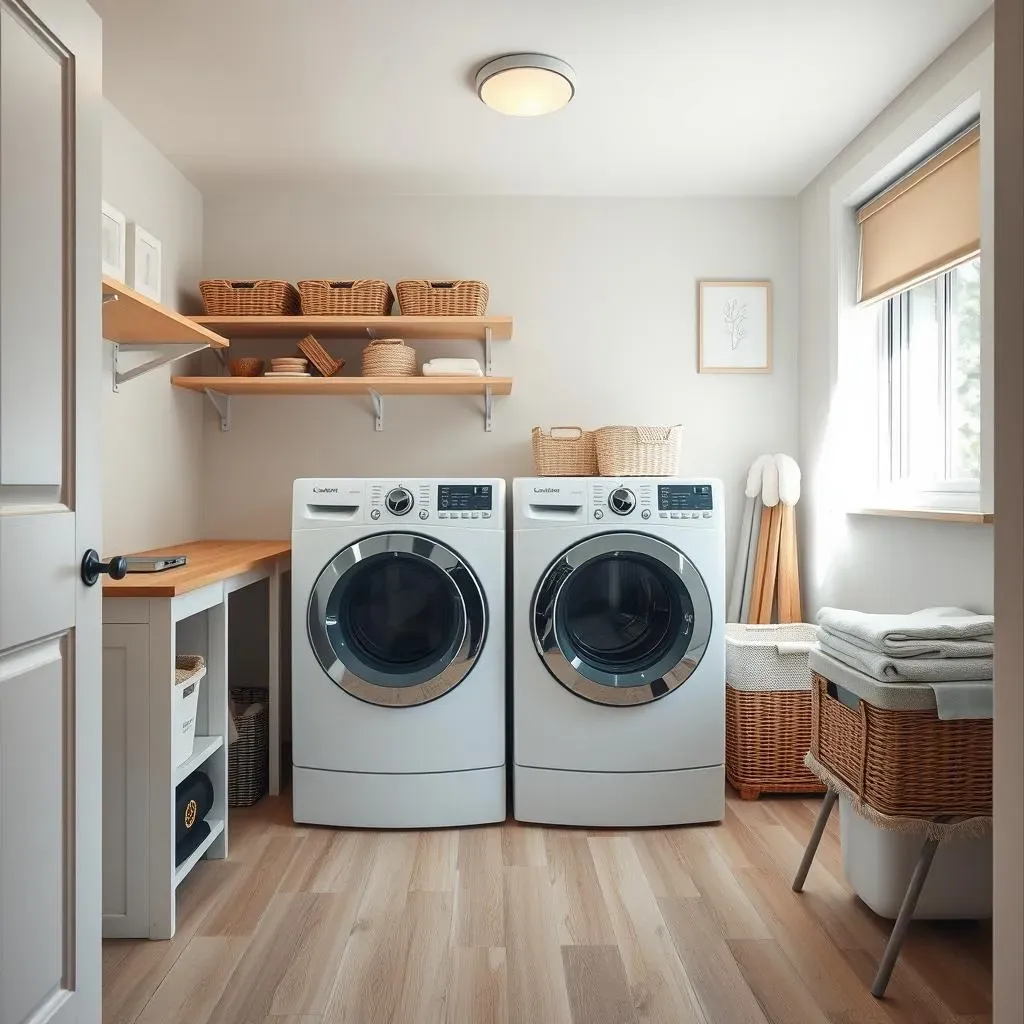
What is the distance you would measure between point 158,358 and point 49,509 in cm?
145

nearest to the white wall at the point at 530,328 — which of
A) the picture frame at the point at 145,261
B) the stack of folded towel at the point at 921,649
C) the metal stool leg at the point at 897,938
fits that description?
the picture frame at the point at 145,261

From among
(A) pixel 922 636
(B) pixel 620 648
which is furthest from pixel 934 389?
(B) pixel 620 648

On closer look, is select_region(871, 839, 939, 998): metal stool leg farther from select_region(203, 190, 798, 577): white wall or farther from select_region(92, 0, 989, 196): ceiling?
select_region(92, 0, 989, 196): ceiling

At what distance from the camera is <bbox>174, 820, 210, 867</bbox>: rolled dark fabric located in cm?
201

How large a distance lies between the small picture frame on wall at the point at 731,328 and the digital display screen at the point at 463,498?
1.24 m

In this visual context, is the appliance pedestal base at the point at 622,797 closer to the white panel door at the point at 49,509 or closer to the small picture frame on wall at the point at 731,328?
the white panel door at the point at 49,509

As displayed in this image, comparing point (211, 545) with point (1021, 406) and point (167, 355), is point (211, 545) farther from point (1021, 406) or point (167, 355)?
point (1021, 406)

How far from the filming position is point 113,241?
2506 mm

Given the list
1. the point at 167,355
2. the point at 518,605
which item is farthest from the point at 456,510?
the point at 167,355

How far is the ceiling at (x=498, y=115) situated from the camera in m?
2.08

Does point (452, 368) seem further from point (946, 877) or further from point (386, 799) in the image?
point (946, 877)

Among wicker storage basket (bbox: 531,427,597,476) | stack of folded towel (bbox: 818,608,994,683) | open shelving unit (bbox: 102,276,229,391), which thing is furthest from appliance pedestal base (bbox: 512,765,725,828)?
open shelving unit (bbox: 102,276,229,391)

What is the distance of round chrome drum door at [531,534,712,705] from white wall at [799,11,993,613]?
611 millimetres

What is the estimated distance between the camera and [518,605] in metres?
2.59
